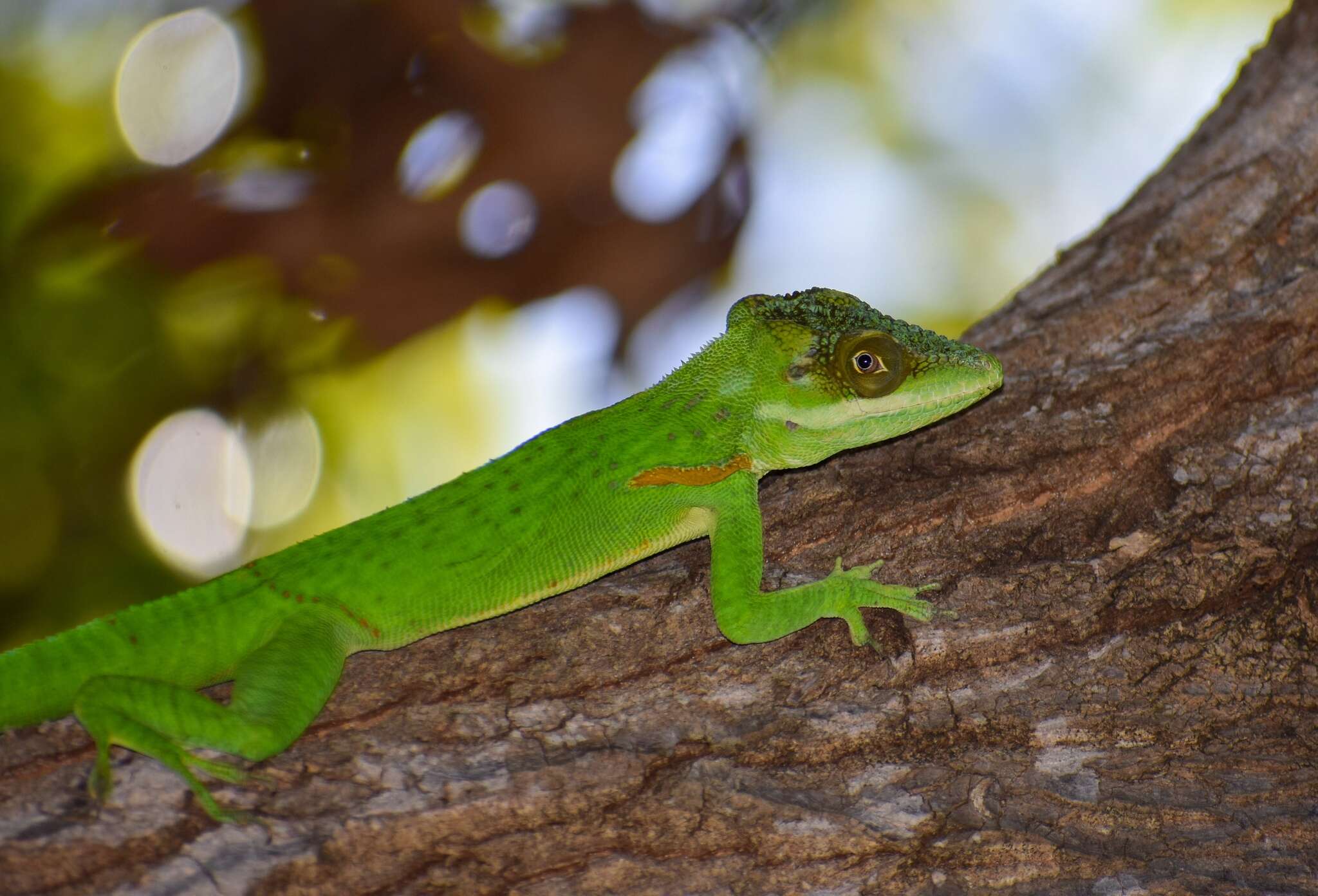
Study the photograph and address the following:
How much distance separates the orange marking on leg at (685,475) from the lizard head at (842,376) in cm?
13

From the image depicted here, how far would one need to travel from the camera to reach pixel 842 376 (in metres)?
3.15

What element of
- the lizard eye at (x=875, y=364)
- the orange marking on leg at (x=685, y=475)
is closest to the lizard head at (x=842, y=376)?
the lizard eye at (x=875, y=364)

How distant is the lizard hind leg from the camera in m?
2.48

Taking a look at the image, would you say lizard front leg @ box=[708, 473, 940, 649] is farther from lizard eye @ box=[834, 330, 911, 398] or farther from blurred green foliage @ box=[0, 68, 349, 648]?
blurred green foliage @ box=[0, 68, 349, 648]

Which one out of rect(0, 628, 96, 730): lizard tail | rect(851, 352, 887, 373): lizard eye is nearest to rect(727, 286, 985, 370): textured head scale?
rect(851, 352, 887, 373): lizard eye

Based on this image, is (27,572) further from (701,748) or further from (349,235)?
(701,748)

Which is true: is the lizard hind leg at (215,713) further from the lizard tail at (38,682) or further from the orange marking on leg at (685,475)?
the orange marking on leg at (685,475)

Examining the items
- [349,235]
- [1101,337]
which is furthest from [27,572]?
[1101,337]

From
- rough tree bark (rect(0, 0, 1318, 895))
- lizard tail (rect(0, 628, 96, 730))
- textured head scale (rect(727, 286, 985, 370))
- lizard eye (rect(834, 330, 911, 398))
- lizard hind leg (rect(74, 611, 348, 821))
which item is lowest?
rough tree bark (rect(0, 0, 1318, 895))

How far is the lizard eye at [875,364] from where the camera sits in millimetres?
3082

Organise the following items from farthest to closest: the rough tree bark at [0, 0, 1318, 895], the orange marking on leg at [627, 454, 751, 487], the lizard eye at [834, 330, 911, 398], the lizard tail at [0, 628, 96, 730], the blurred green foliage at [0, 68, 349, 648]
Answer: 1. the blurred green foliage at [0, 68, 349, 648]
2. the orange marking on leg at [627, 454, 751, 487]
3. the lizard eye at [834, 330, 911, 398]
4. the lizard tail at [0, 628, 96, 730]
5. the rough tree bark at [0, 0, 1318, 895]

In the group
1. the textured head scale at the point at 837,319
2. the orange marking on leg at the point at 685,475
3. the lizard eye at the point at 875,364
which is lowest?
the orange marking on leg at the point at 685,475

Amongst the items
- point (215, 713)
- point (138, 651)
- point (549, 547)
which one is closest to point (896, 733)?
point (549, 547)

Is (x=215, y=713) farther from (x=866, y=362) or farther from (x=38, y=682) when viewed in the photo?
(x=866, y=362)
